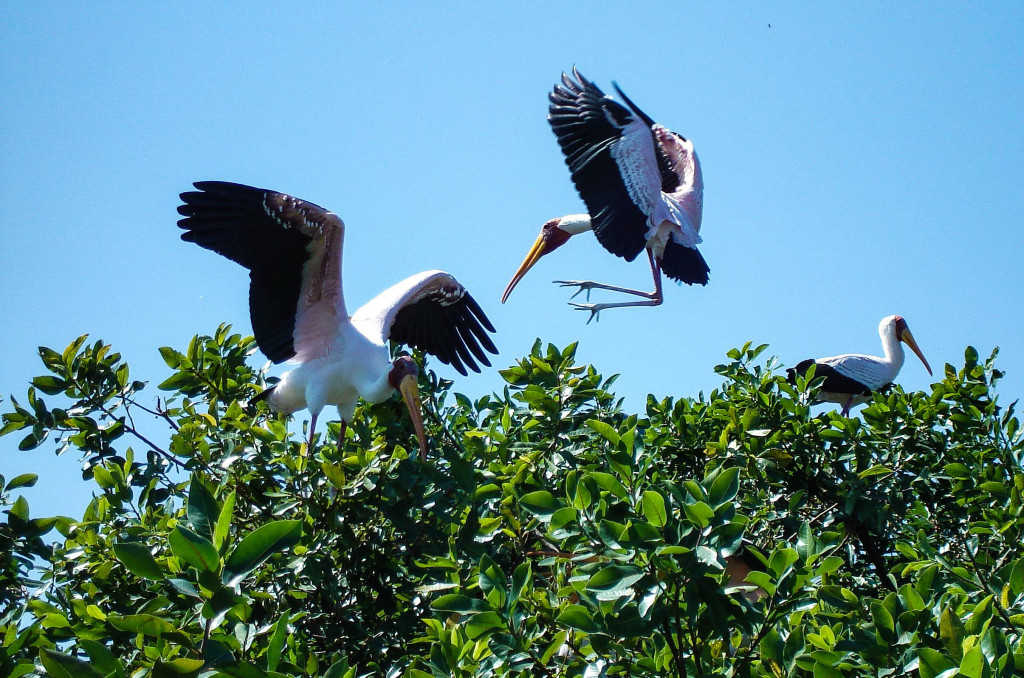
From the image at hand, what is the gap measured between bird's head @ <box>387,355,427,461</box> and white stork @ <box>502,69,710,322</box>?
6.83ft

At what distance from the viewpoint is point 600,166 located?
655 cm

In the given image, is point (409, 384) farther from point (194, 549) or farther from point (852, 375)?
point (852, 375)

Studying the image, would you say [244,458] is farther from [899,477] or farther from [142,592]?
[899,477]

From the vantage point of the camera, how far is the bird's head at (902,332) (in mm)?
9484

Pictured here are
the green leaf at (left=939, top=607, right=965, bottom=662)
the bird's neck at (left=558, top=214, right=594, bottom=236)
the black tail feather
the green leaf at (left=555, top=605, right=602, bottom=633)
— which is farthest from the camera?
the bird's neck at (left=558, top=214, right=594, bottom=236)

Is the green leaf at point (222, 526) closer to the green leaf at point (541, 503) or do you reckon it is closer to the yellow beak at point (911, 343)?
the green leaf at point (541, 503)

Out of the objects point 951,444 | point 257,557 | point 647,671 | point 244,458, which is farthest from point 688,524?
point 951,444

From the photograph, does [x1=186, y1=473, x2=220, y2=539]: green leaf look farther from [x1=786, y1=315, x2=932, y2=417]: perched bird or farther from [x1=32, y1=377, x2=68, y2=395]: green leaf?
[x1=786, y1=315, x2=932, y2=417]: perched bird

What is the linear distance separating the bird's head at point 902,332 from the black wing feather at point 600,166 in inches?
158

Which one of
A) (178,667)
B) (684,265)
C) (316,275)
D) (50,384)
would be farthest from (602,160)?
(178,667)

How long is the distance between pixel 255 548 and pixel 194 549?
9cm

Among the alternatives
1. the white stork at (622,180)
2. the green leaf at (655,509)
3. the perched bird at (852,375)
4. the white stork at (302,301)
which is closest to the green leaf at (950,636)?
the green leaf at (655,509)

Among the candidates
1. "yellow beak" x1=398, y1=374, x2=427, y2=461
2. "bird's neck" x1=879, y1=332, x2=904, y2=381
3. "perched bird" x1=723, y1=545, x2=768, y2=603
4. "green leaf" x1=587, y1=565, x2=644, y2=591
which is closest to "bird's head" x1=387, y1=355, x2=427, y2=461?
"yellow beak" x1=398, y1=374, x2=427, y2=461

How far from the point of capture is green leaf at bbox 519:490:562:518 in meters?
2.25
